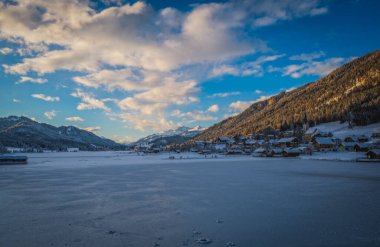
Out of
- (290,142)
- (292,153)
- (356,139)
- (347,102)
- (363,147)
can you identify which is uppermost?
(347,102)

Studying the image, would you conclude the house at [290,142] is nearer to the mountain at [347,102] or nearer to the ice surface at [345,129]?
the ice surface at [345,129]

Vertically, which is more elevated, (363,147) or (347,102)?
(347,102)

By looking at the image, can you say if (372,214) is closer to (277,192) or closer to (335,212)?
(335,212)

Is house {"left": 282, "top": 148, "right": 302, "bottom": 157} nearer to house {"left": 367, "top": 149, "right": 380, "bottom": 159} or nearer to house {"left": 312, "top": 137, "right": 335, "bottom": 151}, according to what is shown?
house {"left": 312, "top": 137, "right": 335, "bottom": 151}

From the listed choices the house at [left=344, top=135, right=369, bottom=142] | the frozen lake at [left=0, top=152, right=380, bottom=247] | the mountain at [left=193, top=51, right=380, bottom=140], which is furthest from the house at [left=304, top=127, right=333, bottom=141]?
the frozen lake at [left=0, top=152, right=380, bottom=247]

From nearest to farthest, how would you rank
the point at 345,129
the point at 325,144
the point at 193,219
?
1. the point at 193,219
2. the point at 325,144
3. the point at 345,129

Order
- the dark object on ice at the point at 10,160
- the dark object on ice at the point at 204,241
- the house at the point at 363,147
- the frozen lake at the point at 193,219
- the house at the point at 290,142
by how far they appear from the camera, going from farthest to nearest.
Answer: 1. the house at the point at 290,142
2. the house at the point at 363,147
3. the dark object on ice at the point at 10,160
4. the frozen lake at the point at 193,219
5. the dark object on ice at the point at 204,241

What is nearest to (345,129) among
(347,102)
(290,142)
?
(347,102)

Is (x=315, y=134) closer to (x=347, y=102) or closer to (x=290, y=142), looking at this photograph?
(x=290, y=142)

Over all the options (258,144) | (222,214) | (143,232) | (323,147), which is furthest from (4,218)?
(258,144)

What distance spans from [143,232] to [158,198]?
6099 mm

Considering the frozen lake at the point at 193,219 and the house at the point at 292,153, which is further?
the house at the point at 292,153

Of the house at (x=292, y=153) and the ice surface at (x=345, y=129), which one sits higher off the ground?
the ice surface at (x=345, y=129)

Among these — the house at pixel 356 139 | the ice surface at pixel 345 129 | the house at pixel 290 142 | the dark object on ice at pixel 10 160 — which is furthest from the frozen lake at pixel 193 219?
the ice surface at pixel 345 129
